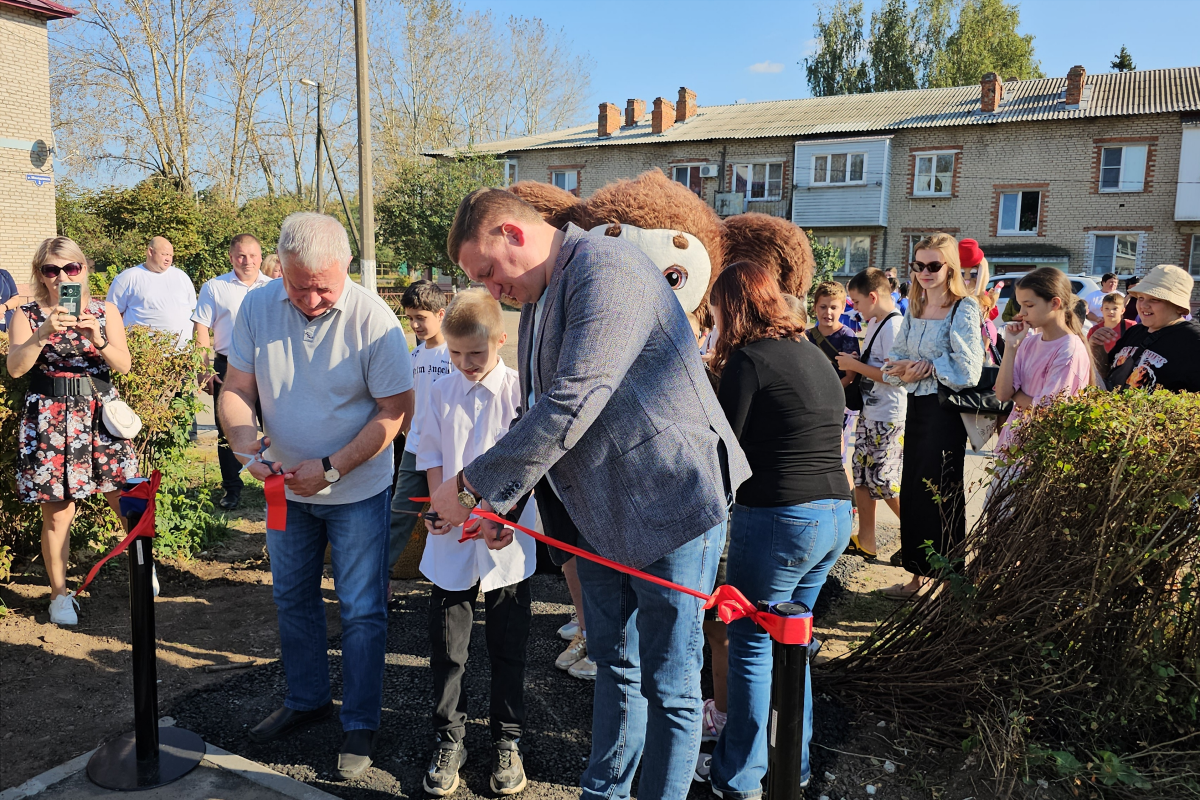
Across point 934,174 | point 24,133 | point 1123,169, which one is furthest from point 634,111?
point 24,133

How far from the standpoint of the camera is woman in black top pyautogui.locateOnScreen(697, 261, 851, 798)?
279 centimetres

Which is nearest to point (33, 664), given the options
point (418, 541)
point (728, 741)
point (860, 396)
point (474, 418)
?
point (418, 541)

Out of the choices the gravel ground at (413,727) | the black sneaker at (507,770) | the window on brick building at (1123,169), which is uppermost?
the window on brick building at (1123,169)

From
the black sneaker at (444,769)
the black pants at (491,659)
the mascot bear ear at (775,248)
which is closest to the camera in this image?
the black sneaker at (444,769)

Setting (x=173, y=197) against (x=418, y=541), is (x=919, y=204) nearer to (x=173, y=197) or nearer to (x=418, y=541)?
(x=173, y=197)

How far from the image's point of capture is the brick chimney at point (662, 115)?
33719 millimetres

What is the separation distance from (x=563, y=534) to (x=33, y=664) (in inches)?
117

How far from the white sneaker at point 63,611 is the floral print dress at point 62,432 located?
1.74ft

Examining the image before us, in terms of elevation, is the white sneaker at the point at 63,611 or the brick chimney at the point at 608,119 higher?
the brick chimney at the point at 608,119

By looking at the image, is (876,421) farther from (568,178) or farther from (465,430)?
(568,178)

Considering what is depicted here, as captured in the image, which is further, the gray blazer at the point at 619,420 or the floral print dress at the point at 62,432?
the floral print dress at the point at 62,432

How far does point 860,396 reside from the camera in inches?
219

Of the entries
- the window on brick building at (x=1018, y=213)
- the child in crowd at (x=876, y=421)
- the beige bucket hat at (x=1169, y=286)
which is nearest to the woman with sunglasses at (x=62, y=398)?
the child in crowd at (x=876, y=421)

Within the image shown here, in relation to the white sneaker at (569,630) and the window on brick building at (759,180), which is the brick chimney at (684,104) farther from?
the white sneaker at (569,630)
